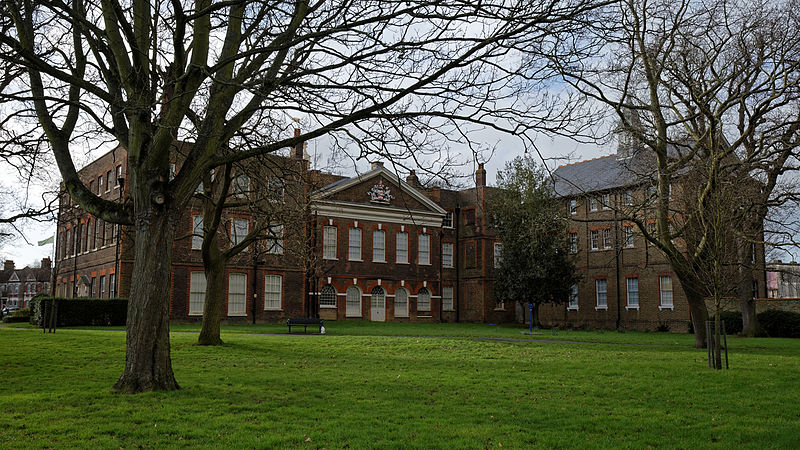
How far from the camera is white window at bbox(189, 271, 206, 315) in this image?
35844 millimetres

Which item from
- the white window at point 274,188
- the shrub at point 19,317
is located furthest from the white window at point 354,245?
the white window at point 274,188

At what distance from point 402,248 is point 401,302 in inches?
149

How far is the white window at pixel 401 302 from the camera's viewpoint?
43.8m

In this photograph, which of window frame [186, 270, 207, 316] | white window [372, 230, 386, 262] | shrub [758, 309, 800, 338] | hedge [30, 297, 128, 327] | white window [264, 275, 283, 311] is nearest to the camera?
hedge [30, 297, 128, 327]

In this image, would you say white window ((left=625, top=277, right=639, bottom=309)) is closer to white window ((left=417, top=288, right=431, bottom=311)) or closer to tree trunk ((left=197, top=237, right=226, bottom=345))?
white window ((left=417, top=288, right=431, bottom=311))

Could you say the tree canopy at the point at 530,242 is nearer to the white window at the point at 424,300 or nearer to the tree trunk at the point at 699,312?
the white window at the point at 424,300

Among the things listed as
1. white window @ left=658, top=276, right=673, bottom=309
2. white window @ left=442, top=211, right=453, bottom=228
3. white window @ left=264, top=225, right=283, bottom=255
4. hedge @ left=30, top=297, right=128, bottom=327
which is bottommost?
hedge @ left=30, top=297, right=128, bottom=327

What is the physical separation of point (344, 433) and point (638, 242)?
3624 cm

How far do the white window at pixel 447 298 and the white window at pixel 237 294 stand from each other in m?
15.5

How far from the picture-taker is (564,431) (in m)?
7.30

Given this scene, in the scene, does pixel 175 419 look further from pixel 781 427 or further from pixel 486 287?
pixel 486 287

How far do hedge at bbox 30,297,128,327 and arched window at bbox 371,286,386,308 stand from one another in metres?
16.5

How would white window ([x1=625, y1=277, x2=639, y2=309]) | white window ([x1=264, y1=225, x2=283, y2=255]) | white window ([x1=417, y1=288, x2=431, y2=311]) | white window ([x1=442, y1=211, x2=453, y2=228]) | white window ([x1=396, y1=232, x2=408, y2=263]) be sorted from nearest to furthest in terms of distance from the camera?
white window ([x1=264, y1=225, x2=283, y2=255]), white window ([x1=625, y1=277, x2=639, y2=309]), white window ([x1=396, y1=232, x2=408, y2=263]), white window ([x1=417, y1=288, x2=431, y2=311]), white window ([x1=442, y1=211, x2=453, y2=228])

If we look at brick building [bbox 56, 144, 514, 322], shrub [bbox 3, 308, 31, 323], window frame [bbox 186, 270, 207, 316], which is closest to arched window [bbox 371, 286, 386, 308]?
brick building [bbox 56, 144, 514, 322]
